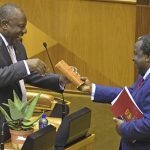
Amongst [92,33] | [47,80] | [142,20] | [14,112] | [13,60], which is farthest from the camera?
[92,33]

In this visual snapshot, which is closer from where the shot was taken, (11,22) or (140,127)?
(140,127)

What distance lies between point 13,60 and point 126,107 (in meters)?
0.93

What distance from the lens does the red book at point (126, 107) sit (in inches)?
134

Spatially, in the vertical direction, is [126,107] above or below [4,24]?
below

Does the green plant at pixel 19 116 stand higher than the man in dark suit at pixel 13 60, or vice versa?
the man in dark suit at pixel 13 60

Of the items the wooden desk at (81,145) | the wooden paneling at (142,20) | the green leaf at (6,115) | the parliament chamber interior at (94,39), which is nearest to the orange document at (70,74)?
the wooden desk at (81,145)

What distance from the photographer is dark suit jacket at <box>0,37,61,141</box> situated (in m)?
3.59

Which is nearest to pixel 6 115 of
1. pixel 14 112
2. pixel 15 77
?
pixel 14 112

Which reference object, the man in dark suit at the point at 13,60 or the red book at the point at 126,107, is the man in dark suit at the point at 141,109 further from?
the man in dark suit at the point at 13,60

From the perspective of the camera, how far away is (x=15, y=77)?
361cm

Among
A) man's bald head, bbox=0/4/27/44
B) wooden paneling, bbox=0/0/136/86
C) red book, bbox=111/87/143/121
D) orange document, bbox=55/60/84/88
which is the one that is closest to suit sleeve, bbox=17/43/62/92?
orange document, bbox=55/60/84/88

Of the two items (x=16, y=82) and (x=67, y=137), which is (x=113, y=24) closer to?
(x=16, y=82)

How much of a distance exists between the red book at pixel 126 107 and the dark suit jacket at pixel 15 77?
65cm

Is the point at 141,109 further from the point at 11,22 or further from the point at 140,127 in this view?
the point at 11,22
